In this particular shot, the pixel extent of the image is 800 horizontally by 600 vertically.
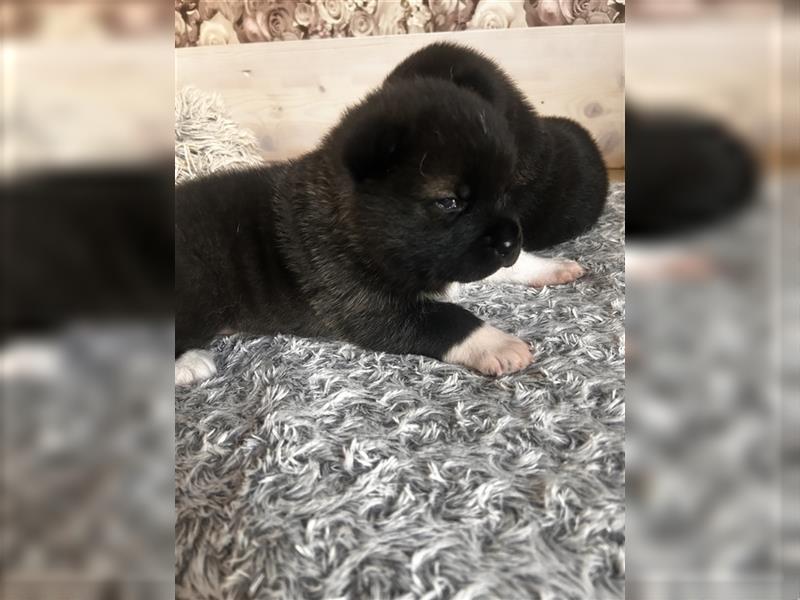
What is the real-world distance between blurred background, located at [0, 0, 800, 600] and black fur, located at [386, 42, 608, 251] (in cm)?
77

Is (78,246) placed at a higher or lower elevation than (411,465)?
higher

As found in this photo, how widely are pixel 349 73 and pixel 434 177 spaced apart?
49 cm

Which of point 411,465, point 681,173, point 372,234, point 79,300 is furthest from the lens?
point 372,234

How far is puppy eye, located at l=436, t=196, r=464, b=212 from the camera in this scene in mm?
1335

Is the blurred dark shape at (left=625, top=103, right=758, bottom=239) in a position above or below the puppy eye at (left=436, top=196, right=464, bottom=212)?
above

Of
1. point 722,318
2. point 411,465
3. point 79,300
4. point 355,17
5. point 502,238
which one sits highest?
point 355,17

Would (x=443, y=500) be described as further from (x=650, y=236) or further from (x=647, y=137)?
(x=647, y=137)

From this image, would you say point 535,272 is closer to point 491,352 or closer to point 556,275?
point 556,275

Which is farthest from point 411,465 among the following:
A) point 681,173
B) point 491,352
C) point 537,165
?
point 537,165

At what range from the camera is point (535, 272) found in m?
1.64

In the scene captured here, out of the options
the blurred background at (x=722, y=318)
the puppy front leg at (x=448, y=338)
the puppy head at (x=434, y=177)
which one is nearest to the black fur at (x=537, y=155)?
the puppy head at (x=434, y=177)

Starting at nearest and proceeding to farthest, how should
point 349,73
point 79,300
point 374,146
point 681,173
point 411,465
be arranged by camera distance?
point 79,300 → point 681,173 → point 411,465 → point 374,146 → point 349,73

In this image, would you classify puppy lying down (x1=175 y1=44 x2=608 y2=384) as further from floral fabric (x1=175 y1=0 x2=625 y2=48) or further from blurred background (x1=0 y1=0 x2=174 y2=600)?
blurred background (x1=0 y1=0 x2=174 y2=600)

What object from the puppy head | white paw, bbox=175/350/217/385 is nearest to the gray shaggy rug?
white paw, bbox=175/350/217/385
